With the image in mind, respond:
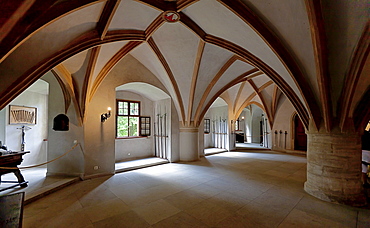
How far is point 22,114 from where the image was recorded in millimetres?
6129

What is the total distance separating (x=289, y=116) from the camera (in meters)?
9.73

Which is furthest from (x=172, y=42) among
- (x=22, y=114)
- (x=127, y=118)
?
(x=22, y=114)

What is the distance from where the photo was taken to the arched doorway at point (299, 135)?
9.67 m

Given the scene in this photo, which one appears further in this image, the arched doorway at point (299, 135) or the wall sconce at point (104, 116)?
the arched doorway at point (299, 135)

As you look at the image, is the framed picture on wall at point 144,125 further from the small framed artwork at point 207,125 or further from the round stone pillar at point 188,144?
the small framed artwork at point 207,125

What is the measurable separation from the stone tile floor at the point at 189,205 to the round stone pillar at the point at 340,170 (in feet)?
0.76

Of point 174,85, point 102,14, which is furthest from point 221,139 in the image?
point 102,14

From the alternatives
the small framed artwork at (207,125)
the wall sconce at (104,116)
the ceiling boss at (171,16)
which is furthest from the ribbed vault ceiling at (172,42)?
the small framed artwork at (207,125)

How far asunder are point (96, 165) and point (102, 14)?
4.23 meters

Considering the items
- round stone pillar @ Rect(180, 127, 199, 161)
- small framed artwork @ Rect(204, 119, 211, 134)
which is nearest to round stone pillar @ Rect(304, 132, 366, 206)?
round stone pillar @ Rect(180, 127, 199, 161)

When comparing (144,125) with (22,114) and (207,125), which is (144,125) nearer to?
(22,114)

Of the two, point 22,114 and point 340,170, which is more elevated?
point 22,114

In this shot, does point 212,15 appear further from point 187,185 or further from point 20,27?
point 187,185

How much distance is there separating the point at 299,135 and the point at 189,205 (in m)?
9.43
